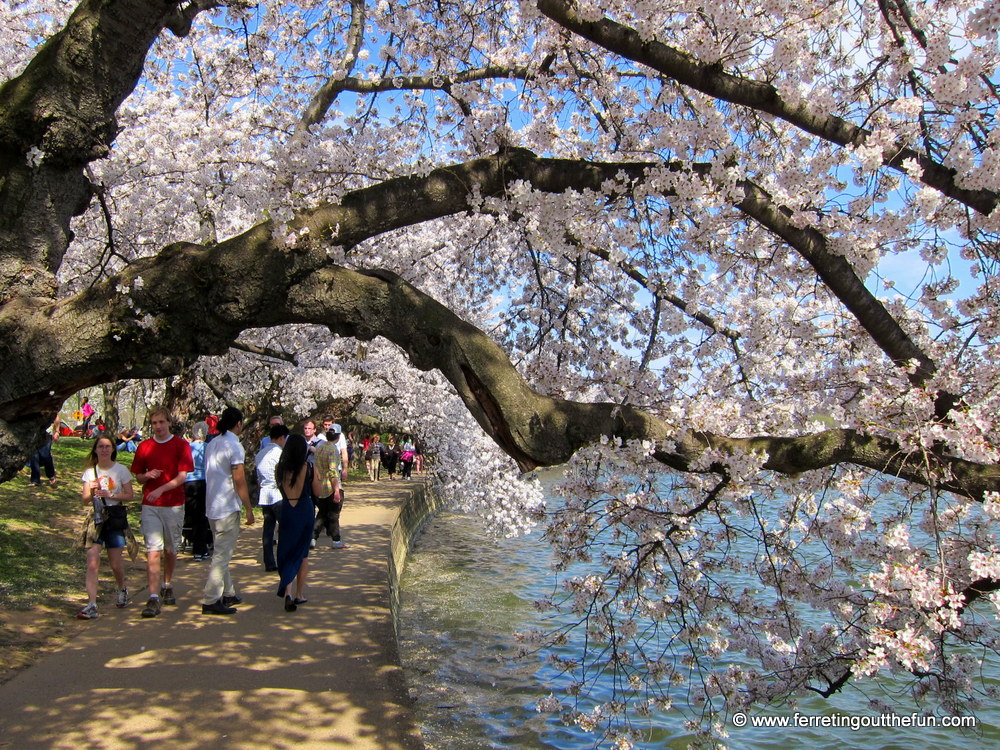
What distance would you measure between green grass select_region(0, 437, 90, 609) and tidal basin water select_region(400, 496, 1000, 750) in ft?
11.5

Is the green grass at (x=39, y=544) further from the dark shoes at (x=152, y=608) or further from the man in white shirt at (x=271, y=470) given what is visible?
the man in white shirt at (x=271, y=470)

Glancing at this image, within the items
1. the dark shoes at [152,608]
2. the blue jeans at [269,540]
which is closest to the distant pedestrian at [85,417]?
the blue jeans at [269,540]

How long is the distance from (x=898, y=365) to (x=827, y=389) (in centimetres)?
102

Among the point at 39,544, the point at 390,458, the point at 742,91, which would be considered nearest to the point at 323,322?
the point at 742,91

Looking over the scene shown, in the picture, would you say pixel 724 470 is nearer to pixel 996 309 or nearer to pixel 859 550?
pixel 859 550

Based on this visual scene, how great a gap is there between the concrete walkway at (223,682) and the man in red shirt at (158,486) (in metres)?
0.44

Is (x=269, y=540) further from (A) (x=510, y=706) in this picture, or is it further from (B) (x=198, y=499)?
(A) (x=510, y=706)

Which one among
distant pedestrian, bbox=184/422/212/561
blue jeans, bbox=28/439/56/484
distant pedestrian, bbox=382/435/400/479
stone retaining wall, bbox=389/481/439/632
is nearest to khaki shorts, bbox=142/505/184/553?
distant pedestrian, bbox=184/422/212/561

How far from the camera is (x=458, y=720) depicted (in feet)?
20.7

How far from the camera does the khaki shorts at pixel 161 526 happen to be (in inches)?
252

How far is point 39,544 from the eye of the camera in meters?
9.21

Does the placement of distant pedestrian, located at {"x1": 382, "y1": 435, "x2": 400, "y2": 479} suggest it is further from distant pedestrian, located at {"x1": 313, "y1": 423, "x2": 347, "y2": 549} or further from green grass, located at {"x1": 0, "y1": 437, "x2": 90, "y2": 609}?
distant pedestrian, located at {"x1": 313, "y1": 423, "x2": 347, "y2": 549}

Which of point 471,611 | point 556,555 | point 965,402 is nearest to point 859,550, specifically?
point 965,402

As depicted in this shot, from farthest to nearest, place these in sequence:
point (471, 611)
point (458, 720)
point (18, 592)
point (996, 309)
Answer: point (471, 611) → point (18, 592) → point (458, 720) → point (996, 309)
